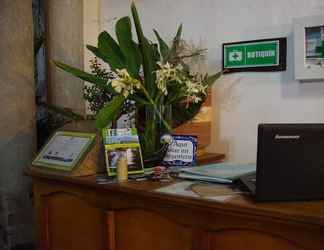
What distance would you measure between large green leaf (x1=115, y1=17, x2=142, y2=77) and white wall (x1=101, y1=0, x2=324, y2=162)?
492mm

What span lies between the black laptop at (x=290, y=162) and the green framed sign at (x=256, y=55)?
779mm

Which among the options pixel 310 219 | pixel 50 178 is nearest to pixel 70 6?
pixel 50 178

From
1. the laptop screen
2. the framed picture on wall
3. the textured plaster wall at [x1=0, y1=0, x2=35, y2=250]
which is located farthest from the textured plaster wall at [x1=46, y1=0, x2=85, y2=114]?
the laptop screen

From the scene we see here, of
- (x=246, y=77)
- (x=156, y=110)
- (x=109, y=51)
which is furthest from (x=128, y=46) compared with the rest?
(x=246, y=77)

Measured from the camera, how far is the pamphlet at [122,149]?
133 centimetres

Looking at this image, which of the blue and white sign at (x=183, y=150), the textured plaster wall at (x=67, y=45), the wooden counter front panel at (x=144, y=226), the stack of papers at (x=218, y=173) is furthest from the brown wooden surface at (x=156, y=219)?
the textured plaster wall at (x=67, y=45)

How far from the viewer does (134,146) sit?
1372 mm

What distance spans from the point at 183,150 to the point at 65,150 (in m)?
0.42

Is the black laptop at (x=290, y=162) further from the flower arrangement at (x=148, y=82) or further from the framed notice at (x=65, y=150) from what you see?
the framed notice at (x=65, y=150)

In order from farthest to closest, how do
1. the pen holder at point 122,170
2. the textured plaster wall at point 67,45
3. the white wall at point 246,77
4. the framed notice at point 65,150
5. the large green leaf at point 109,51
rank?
the textured plaster wall at point 67,45 → the white wall at point 246,77 → the large green leaf at point 109,51 → the framed notice at point 65,150 → the pen holder at point 122,170

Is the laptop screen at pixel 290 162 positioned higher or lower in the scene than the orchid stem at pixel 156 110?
lower

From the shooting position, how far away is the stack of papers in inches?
46.8

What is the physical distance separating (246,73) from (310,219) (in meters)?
1.00

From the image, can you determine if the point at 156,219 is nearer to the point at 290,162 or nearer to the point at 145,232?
the point at 145,232
